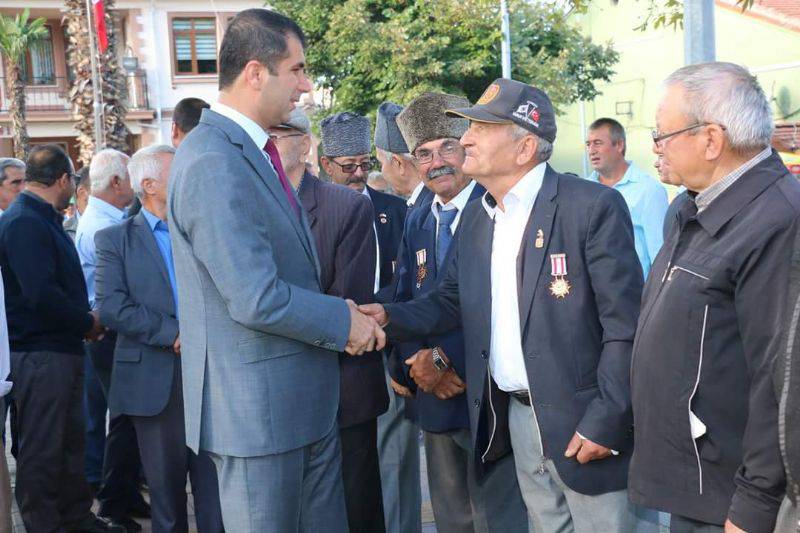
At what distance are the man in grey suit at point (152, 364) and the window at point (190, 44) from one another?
88.0 ft

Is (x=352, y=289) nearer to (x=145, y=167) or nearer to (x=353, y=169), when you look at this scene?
(x=353, y=169)

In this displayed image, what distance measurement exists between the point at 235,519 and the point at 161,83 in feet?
95.8

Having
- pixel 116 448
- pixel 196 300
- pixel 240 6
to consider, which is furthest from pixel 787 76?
pixel 196 300

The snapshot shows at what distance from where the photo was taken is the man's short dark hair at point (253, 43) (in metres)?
3.08

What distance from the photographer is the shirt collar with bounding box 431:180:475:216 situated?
4258 mm

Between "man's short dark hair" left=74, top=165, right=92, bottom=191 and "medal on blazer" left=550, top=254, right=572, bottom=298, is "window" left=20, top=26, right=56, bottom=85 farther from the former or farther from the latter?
"medal on blazer" left=550, top=254, right=572, bottom=298

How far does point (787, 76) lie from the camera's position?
86.9ft

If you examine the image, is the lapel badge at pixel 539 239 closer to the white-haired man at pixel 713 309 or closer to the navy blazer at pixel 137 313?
the white-haired man at pixel 713 309

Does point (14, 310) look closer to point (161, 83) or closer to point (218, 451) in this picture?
point (218, 451)

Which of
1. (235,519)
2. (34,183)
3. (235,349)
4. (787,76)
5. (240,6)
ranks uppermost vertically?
(240,6)

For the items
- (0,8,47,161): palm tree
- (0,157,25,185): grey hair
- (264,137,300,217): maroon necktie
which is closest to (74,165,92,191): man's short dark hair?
(0,157,25,185): grey hair

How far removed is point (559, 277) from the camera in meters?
3.22

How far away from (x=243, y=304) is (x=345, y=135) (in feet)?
8.37

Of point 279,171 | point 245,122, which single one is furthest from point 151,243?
point 245,122
